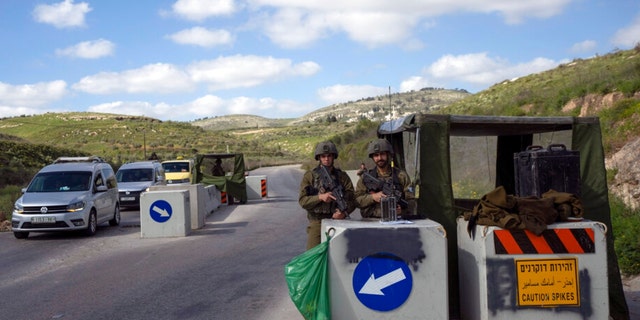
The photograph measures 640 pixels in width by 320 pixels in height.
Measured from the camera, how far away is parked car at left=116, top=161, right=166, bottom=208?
24594 mm

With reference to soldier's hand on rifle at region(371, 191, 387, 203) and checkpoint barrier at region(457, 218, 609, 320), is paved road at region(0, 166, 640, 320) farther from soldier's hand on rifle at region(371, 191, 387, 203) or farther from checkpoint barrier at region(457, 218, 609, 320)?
checkpoint barrier at region(457, 218, 609, 320)

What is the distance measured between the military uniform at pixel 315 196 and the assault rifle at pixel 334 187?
5 cm

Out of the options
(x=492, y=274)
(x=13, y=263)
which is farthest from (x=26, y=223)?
(x=492, y=274)

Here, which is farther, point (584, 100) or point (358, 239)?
point (584, 100)

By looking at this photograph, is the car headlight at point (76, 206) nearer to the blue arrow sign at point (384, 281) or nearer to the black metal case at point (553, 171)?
the blue arrow sign at point (384, 281)

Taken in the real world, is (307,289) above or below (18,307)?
above

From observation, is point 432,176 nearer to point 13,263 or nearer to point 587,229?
point 587,229

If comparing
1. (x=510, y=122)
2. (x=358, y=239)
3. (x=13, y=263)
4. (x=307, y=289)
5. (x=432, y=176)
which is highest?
(x=510, y=122)

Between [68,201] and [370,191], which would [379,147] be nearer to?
[370,191]

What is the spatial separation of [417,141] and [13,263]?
9299mm

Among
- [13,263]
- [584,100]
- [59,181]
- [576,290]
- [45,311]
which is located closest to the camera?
[576,290]

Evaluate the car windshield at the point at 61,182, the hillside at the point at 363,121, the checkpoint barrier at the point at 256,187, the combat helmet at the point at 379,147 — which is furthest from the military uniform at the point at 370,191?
the checkpoint barrier at the point at 256,187

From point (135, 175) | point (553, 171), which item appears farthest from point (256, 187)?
point (553, 171)

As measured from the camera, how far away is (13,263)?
1248 centimetres
